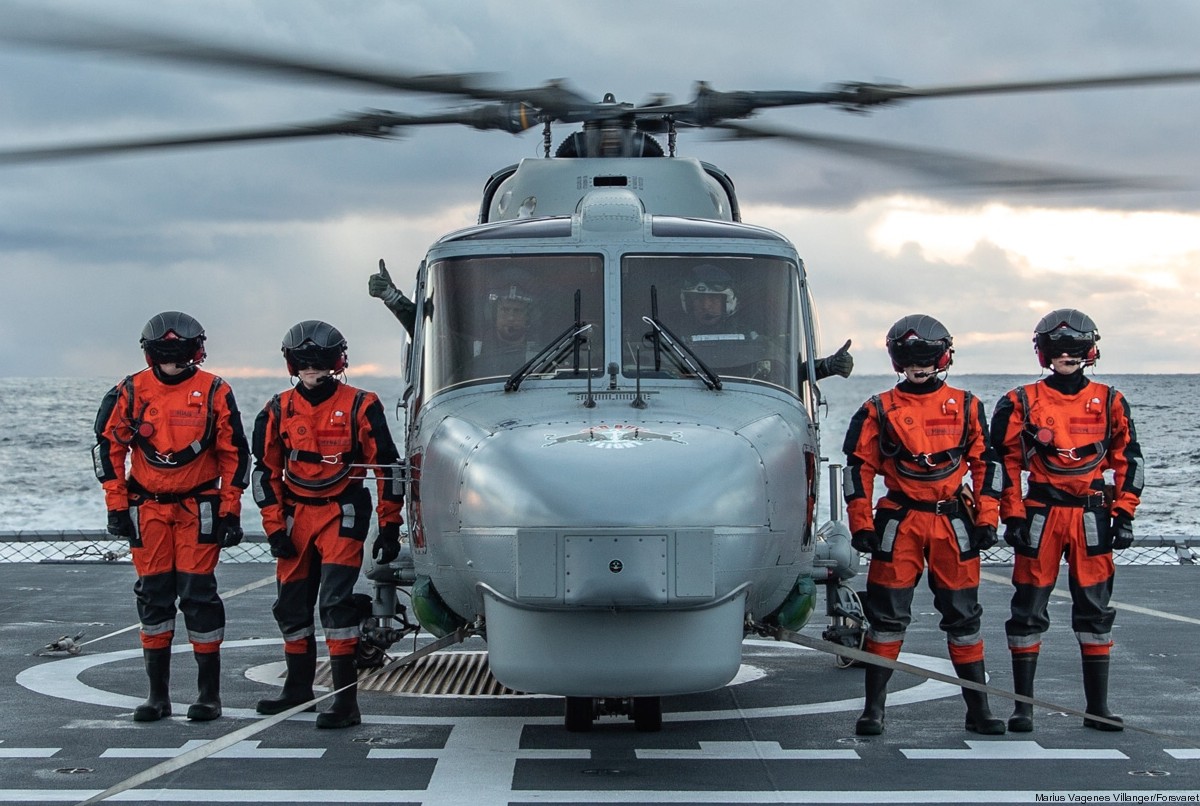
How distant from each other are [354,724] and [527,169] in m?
3.57

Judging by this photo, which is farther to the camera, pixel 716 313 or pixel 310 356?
pixel 310 356

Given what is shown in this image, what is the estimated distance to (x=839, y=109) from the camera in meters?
7.60

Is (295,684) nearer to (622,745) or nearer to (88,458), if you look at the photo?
(622,745)

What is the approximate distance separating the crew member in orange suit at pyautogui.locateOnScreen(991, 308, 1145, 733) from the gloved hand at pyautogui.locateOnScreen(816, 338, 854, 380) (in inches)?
31.5

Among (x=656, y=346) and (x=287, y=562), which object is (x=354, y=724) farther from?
(x=656, y=346)

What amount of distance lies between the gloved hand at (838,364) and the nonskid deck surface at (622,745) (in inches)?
70.8

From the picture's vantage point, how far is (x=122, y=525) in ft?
25.2

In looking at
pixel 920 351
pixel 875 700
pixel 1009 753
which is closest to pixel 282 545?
pixel 875 700

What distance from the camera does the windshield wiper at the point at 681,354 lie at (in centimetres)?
702

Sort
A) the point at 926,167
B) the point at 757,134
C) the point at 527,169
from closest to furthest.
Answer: the point at 926,167
the point at 757,134
the point at 527,169

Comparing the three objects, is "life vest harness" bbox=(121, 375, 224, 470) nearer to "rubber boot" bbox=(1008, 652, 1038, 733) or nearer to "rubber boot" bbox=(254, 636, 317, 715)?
"rubber boot" bbox=(254, 636, 317, 715)

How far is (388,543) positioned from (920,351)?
2.85m

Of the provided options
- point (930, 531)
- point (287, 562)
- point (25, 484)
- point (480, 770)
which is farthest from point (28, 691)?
point (25, 484)

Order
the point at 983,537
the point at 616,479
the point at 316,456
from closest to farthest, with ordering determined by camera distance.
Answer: the point at 616,479 → the point at 983,537 → the point at 316,456
